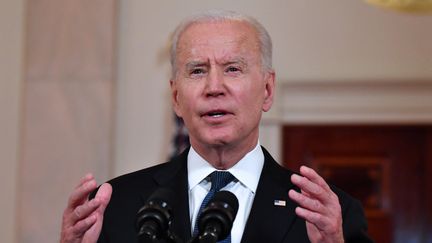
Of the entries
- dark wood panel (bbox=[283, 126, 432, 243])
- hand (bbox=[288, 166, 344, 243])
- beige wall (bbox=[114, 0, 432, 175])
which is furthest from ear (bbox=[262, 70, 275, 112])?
dark wood panel (bbox=[283, 126, 432, 243])

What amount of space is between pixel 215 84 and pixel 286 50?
130 inches

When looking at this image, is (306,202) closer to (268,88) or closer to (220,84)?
(220,84)

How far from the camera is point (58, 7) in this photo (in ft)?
19.6

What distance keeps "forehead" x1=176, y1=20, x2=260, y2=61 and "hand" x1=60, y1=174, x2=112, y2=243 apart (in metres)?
0.56

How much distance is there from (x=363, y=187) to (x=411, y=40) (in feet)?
3.63

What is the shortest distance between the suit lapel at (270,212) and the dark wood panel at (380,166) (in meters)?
3.41

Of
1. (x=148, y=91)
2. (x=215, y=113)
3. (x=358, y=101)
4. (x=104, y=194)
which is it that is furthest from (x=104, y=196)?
(x=358, y=101)

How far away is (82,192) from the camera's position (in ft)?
7.73

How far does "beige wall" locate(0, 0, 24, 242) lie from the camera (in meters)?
5.86

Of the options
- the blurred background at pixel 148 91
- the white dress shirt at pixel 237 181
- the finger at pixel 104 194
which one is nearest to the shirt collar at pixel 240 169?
the white dress shirt at pixel 237 181

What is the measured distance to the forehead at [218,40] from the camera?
268 cm

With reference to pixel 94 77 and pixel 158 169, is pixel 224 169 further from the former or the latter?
pixel 94 77

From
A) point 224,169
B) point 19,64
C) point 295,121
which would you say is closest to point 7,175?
point 19,64

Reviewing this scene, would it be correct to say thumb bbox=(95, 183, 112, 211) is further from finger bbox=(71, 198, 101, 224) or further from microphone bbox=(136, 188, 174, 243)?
microphone bbox=(136, 188, 174, 243)
